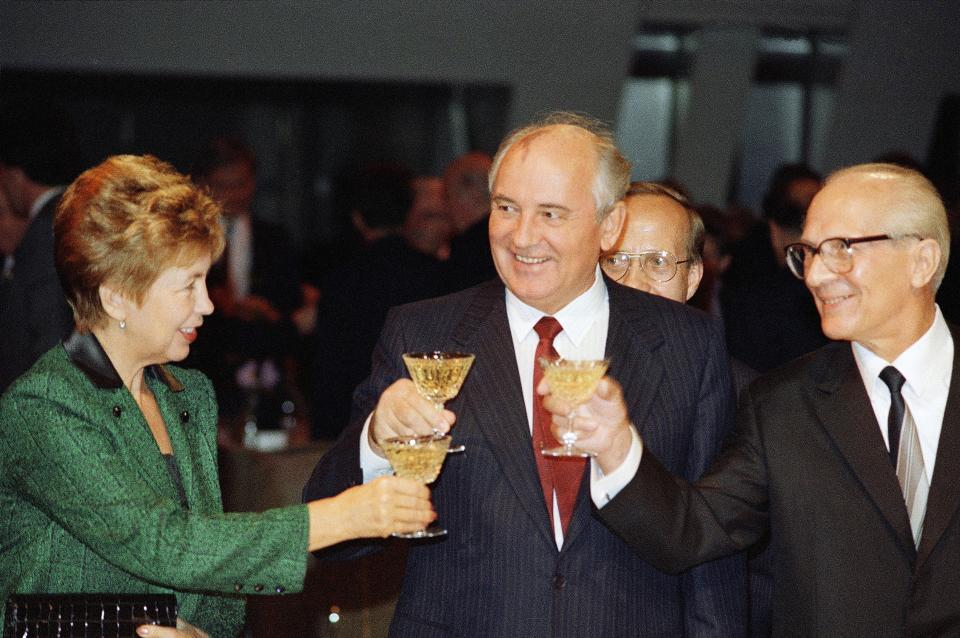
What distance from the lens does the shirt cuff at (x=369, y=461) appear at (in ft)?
9.34

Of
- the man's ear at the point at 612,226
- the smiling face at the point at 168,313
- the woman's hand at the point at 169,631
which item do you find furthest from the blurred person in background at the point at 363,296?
the woman's hand at the point at 169,631

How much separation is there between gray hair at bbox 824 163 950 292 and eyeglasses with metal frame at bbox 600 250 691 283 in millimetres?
842

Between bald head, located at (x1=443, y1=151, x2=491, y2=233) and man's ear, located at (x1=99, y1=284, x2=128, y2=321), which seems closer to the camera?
man's ear, located at (x1=99, y1=284, x2=128, y2=321)

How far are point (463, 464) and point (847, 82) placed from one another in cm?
968

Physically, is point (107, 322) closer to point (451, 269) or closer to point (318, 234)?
point (451, 269)

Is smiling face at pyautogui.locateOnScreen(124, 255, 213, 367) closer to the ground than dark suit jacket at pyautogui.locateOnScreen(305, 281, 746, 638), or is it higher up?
higher up

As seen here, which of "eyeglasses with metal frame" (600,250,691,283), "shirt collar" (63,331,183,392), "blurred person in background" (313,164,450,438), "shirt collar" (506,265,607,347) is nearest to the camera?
"shirt collar" (63,331,183,392)

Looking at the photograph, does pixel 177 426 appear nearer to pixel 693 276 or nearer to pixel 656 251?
pixel 656 251

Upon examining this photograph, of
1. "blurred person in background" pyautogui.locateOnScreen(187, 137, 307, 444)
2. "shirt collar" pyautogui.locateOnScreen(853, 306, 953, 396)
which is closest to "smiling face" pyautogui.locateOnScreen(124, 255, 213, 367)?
"shirt collar" pyautogui.locateOnScreen(853, 306, 953, 396)

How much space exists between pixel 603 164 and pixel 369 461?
2.93 ft

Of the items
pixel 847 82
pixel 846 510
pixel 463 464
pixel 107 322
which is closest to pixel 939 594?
pixel 846 510

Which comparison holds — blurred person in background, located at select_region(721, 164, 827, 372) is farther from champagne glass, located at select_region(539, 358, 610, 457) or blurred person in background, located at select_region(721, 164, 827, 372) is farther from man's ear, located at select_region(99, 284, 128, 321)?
man's ear, located at select_region(99, 284, 128, 321)

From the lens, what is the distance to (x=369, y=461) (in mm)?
2871

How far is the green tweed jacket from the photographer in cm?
255
